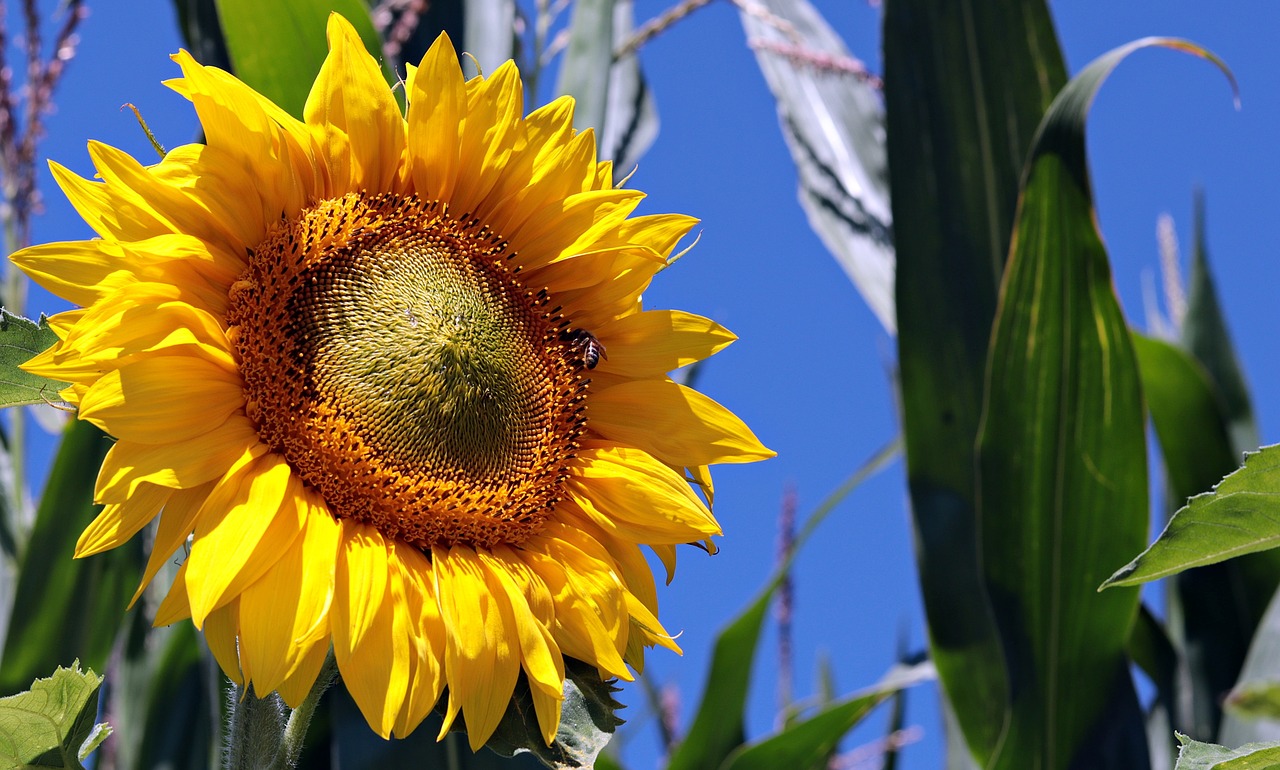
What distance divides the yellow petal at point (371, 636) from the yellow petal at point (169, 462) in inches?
2.7

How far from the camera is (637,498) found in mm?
636

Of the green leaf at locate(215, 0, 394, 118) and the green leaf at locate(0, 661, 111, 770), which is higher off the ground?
the green leaf at locate(215, 0, 394, 118)

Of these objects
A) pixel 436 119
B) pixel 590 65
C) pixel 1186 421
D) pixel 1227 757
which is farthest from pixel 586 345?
pixel 1186 421

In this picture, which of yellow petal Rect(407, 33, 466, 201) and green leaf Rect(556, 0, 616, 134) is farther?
green leaf Rect(556, 0, 616, 134)

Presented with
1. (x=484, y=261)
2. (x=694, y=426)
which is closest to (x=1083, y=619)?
(x=694, y=426)

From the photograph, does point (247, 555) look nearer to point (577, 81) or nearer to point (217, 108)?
point (217, 108)

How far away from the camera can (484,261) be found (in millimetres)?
674

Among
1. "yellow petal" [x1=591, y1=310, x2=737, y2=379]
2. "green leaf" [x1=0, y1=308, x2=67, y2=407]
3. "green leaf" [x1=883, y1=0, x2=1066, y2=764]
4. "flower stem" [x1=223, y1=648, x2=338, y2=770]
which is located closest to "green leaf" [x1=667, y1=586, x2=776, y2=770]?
"green leaf" [x1=883, y1=0, x2=1066, y2=764]

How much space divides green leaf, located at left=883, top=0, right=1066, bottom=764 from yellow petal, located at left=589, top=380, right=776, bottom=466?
0.48 m

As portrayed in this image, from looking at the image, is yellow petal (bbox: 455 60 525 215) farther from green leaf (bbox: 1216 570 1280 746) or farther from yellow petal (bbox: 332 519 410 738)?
green leaf (bbox: 1216 570 1280 746)

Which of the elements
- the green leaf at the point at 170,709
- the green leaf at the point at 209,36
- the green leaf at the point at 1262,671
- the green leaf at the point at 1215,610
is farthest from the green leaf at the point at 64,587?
the green leaf at the point at 1215,610

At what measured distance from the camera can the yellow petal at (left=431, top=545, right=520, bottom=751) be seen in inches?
21.5

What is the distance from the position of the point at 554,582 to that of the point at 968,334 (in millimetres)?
659

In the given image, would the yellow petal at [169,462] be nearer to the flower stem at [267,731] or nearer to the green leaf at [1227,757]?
the flower stem at [267,731]
